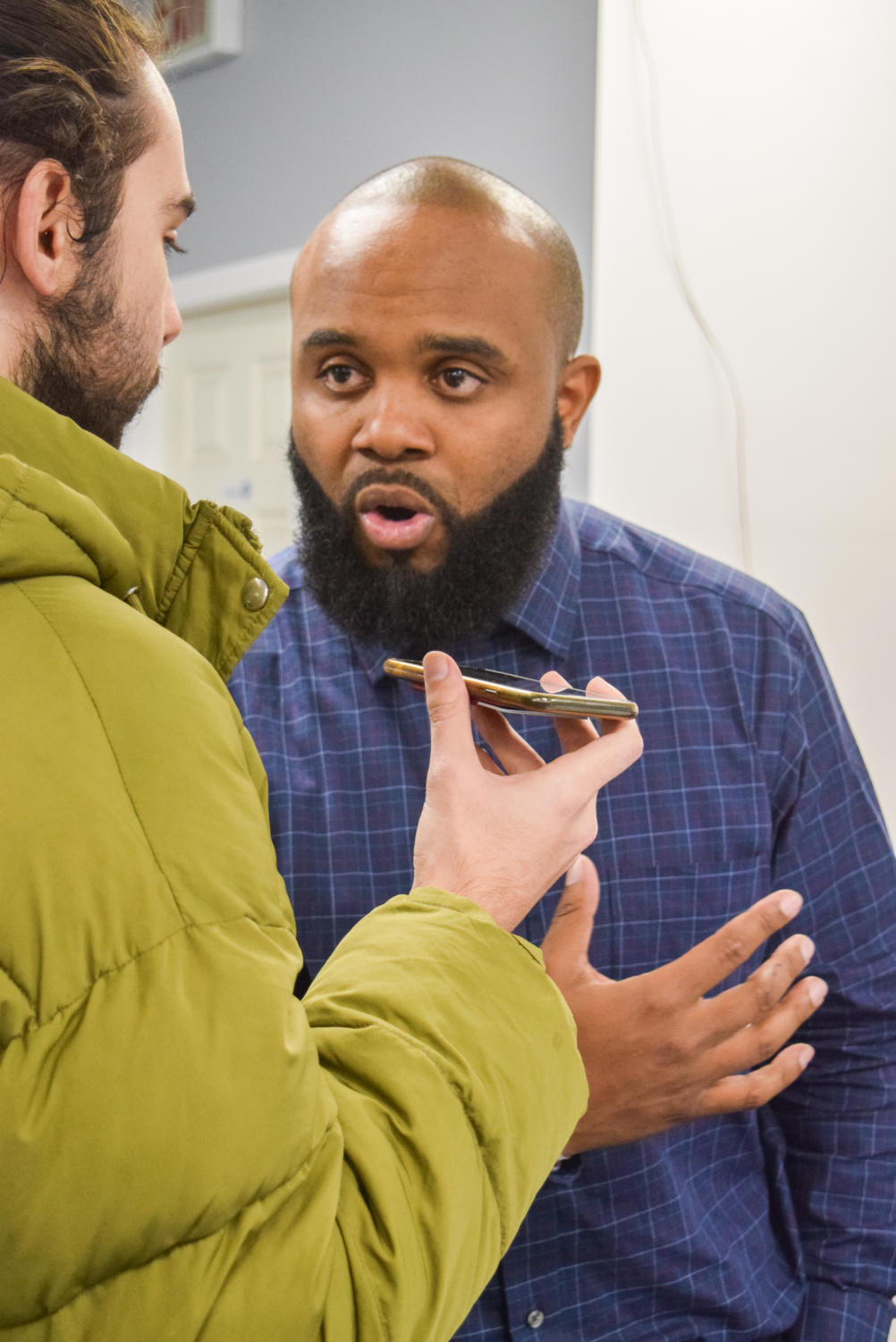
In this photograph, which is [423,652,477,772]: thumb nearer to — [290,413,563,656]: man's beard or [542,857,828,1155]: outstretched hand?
[542,857,828,1155]: outstretched hand

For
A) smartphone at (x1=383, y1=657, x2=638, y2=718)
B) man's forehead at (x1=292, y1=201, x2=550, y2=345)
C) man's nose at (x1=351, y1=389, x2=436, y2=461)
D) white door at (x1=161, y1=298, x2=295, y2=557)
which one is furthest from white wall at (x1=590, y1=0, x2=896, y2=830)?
white door at (x1=161, y1=298, x2=295, y2=557)

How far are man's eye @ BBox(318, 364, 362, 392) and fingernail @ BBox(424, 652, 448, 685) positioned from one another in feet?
1.78

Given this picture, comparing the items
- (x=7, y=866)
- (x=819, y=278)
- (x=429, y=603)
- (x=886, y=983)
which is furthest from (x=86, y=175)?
(x=819, y=278)

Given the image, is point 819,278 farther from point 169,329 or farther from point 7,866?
point 7,866

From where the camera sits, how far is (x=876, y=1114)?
117 centimetres

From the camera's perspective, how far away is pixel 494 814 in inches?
28.9

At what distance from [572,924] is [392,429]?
1.65 feet

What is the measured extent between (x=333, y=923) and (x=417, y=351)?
0.56 meters

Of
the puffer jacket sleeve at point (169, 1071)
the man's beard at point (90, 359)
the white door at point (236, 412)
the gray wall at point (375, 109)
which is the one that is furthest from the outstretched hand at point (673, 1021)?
the white door at point (236, 412)

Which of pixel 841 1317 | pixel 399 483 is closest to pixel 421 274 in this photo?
pixel 399 483

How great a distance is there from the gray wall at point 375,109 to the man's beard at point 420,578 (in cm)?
120

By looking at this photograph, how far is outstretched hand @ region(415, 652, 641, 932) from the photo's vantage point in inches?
28.0

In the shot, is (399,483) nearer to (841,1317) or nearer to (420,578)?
(420,578)

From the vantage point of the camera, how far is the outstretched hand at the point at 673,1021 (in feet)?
3.34
